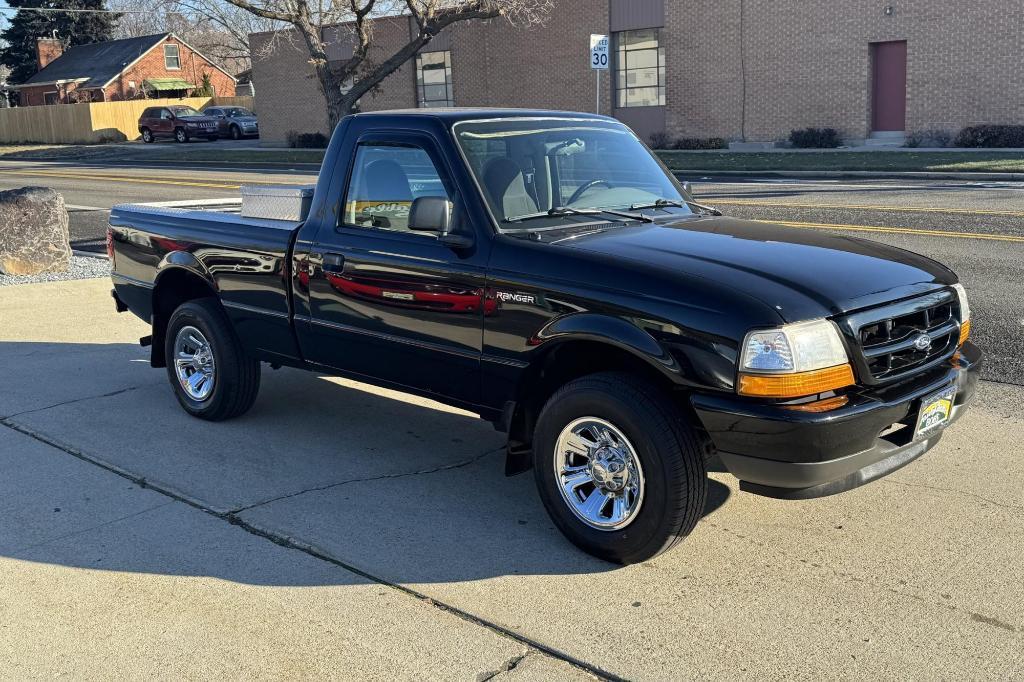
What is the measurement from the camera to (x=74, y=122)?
186 ft

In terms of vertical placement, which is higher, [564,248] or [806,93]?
[806,93]

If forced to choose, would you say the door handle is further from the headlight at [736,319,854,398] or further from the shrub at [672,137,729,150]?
A: the shrub at [672,137,729,150]

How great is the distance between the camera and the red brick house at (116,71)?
220 feet

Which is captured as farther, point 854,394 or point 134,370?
point 134,370

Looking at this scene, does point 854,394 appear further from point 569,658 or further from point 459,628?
point 459,628

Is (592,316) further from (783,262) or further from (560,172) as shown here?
Result: (560,172)

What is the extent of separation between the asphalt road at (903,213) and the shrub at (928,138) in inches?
345

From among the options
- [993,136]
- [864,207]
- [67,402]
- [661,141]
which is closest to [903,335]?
[67,402]

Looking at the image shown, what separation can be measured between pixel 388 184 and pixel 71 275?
8281 mm


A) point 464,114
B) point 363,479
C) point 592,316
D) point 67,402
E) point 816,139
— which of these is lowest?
point 363,479

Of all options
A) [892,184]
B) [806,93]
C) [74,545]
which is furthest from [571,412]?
[806,93]

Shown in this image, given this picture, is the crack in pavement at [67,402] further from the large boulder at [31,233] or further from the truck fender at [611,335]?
the large boulder at [31,233]

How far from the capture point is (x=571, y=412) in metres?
4.49

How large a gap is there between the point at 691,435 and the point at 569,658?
103cm
